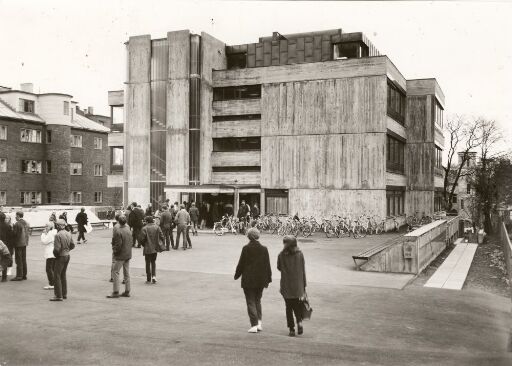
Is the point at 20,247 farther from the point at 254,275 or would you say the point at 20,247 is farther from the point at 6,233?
the point at 254,275

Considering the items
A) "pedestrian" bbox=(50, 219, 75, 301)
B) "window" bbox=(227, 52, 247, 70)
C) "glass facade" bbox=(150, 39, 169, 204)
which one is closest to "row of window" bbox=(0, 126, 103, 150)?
"glass facade" bbox=(150, 39, 169, 204)

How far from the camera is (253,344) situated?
8617 mm

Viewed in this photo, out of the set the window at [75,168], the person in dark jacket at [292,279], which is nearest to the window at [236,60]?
the window at [75,168]

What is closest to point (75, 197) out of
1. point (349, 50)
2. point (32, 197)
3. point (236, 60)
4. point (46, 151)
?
point (32, 197)

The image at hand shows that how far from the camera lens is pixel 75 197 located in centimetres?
5447

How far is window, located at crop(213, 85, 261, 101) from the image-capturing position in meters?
37.6

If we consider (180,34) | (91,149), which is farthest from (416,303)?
(91,149)

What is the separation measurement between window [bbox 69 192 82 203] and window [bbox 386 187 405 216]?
101ft

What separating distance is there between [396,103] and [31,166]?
31.8 metres

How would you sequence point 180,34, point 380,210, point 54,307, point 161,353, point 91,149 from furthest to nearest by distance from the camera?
point 91,149 < point 180,34 < point 380,210 < point 54,307 < point 161,353

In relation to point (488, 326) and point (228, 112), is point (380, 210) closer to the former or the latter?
point (228, 112)

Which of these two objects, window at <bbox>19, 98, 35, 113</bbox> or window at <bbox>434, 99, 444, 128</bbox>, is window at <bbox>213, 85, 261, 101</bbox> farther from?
window at <bbox>19, 98, 35, 113</bbox>

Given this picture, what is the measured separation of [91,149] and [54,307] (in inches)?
1822

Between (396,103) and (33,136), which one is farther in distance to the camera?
(33,136)
